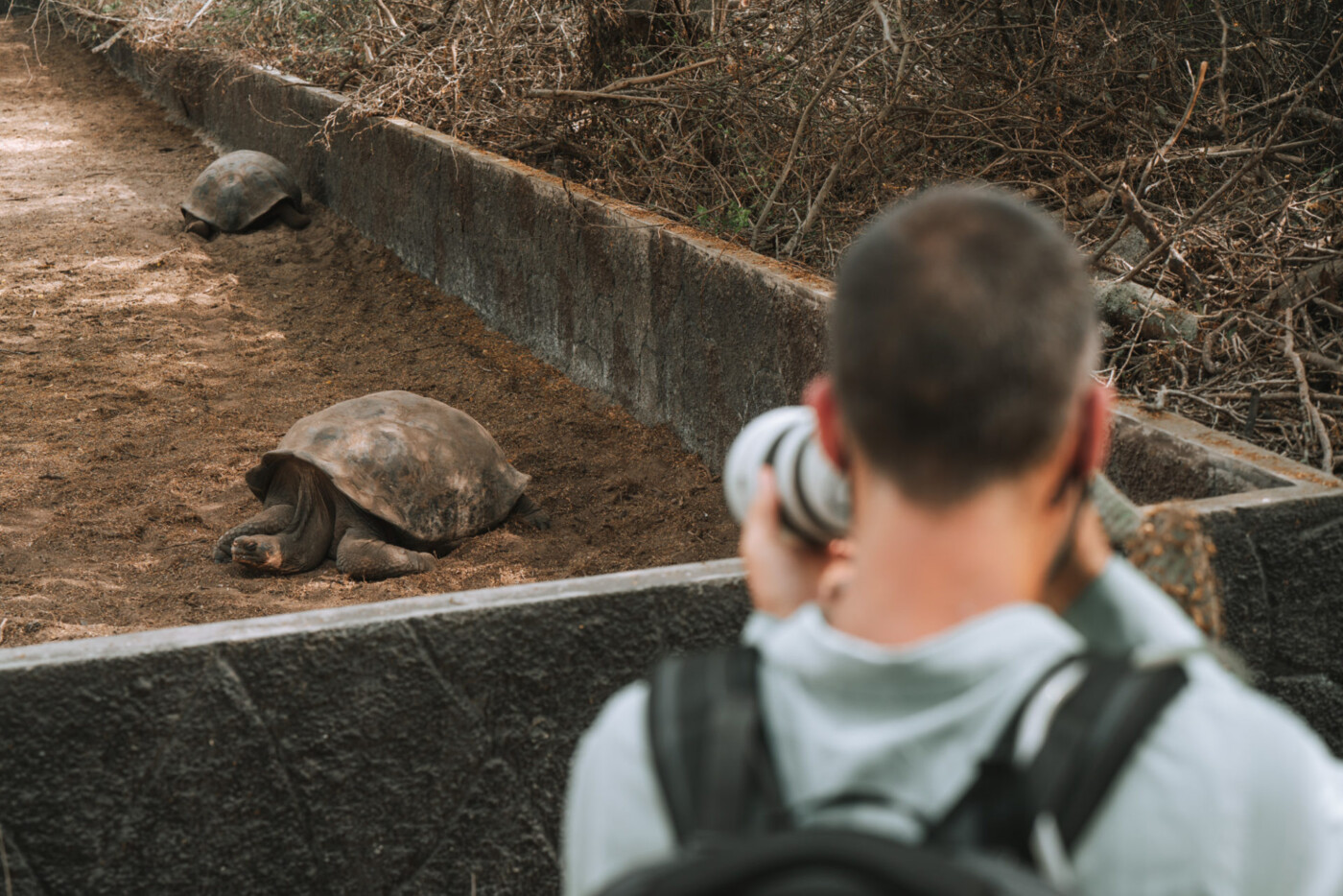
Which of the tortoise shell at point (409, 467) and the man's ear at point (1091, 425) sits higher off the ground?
the man's ear at point (1091, 425)

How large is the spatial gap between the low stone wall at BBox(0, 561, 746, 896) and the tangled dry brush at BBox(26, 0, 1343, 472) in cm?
208

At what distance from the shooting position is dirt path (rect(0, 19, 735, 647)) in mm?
4195

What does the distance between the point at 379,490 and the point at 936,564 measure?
4.04 m

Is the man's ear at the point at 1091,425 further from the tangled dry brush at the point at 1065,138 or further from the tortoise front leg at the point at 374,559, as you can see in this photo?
the tortoise front leg at the point at 374,559

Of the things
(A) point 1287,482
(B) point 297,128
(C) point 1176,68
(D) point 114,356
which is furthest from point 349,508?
(B) point 297,128

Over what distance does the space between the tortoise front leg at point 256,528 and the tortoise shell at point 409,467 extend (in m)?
0.23

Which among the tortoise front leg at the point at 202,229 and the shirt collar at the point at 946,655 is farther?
the tortoise front leg at the point at 202,229

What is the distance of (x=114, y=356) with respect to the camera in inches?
250

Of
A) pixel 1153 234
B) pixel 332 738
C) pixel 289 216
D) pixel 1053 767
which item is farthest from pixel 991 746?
pixel 289 216

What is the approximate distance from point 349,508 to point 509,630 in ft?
9.03

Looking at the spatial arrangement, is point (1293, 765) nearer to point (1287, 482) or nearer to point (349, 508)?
point (1287, 482)

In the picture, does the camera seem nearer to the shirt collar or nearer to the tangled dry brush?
the shirt collar

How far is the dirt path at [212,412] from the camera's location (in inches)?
165

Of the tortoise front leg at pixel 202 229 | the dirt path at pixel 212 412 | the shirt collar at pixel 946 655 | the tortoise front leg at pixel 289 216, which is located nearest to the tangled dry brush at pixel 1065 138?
the dirt path at pixel 212 412
